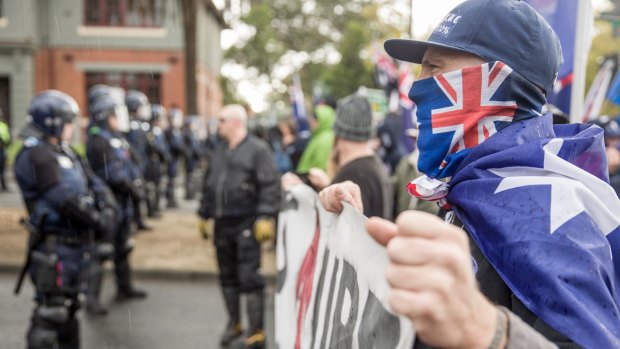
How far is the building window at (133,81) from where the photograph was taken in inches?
1155

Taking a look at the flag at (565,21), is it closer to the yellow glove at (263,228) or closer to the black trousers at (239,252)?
the yellow glove at (263,228)

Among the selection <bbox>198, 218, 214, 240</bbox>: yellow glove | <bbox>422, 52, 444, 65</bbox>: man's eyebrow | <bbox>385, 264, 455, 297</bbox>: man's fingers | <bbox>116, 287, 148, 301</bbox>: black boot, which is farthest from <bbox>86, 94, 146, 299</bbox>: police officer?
<bbox>385, 264, 455, 297</bbox>: man's fingers

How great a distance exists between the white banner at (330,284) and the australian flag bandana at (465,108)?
0.93 ft

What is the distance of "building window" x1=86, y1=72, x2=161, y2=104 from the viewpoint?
29.3 metres

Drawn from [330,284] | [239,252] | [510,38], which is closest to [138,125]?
[239,252]

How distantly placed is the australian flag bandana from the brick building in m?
27.7

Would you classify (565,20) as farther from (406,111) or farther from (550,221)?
(406,111)

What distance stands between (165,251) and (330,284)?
749 cm

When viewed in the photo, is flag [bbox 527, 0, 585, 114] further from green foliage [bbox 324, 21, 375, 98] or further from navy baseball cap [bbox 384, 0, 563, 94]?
green foliage [bbox 324, 21, 375, 98]

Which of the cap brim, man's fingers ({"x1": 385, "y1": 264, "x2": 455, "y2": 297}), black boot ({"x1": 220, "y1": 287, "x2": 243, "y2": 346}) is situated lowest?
black boot ({"x1": 220, "y1": 287, "x2": 243, "y2": 346})

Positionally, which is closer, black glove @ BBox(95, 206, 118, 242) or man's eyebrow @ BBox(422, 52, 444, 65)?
man's eyebrow @ BBox(422, 52, 444, 65)

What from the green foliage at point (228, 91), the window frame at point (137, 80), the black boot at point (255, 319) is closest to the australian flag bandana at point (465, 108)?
the black boot at point (255, 319)

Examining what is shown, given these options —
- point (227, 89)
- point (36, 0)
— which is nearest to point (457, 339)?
point (36, 0)

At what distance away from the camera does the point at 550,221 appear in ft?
4.00
